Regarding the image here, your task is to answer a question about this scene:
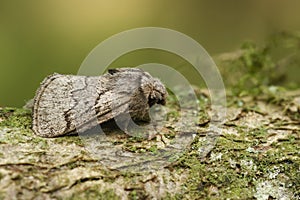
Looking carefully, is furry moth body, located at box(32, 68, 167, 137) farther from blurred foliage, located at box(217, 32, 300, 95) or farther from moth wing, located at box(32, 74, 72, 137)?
blurred foliage, located at box(217, 32, 300, 95)

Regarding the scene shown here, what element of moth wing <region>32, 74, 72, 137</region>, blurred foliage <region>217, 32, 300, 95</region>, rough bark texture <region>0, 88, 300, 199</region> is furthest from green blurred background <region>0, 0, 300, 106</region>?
rough bark texture <region>0, 88, 300, 199</region>

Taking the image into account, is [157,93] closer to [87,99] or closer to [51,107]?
[87,99]

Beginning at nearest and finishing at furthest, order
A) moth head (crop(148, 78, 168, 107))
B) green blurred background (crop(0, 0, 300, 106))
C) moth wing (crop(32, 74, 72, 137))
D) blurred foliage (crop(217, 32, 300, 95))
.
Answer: moth wing (crop(32, 74, 72, 137)) < moth head (crop(148, 78, 168, 107)) < blurred foliage (crop(217, 32, 300, 95)) < green blurred background (crop(0, 0, 300, 106))

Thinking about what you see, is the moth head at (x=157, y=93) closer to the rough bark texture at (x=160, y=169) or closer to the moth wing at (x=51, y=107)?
the rough bark texture at (x=160, y=169)

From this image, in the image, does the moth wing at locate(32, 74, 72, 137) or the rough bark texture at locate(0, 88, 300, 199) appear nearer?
the rough bark texture at locate(0, 88, 300, 199)

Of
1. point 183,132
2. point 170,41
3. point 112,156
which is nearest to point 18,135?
point 112,156

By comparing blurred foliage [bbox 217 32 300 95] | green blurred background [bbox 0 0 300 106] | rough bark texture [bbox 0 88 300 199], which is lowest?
rough bark texture [bbox 0 88 300 199]

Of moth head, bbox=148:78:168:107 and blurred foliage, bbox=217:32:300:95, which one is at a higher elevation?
blurred foliage, bbox=217:32:300:95
